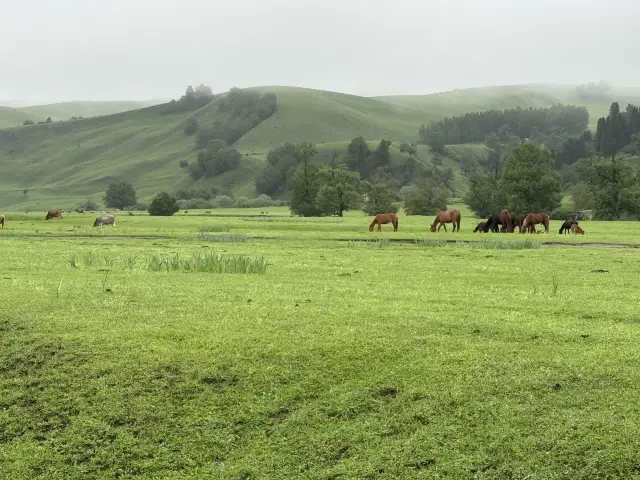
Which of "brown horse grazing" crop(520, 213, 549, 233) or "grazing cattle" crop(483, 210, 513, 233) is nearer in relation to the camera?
"brown horse grazing" crop(520, 213, 549, 233)

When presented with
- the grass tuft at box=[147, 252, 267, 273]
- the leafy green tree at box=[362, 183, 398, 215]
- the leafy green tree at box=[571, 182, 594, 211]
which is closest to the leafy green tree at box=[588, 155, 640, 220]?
the leafy green tree at box=[571, 182, 594, 211]

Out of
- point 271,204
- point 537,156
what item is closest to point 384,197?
point 537,156

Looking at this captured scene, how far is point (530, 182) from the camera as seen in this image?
92.9 m

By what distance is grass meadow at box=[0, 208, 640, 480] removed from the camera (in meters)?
8.75

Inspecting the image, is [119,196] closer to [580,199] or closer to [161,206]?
[161,206]

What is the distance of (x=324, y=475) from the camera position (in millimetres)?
8594

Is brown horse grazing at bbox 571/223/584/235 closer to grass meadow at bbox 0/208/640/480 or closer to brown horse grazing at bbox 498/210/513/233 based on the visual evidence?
brown horse grazing at bbox 498/210/513/233

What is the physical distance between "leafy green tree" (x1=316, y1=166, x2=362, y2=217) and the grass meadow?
9528 cm

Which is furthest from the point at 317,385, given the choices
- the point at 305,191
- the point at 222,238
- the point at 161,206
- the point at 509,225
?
the point at 305,191

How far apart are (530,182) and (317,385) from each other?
88.8 metres

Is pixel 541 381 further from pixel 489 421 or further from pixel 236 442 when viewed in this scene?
pixel 236 442

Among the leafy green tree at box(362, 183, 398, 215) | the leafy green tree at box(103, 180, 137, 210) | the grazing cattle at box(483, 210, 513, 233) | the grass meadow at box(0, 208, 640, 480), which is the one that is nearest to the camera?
the grass meadow at box(0, 208, 640, 480)

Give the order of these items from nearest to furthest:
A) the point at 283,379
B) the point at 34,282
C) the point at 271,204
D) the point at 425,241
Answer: the point at 283,379 < the point at 34,282 < the point at 425,241 < the point at 271,204

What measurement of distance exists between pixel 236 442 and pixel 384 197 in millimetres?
120274
